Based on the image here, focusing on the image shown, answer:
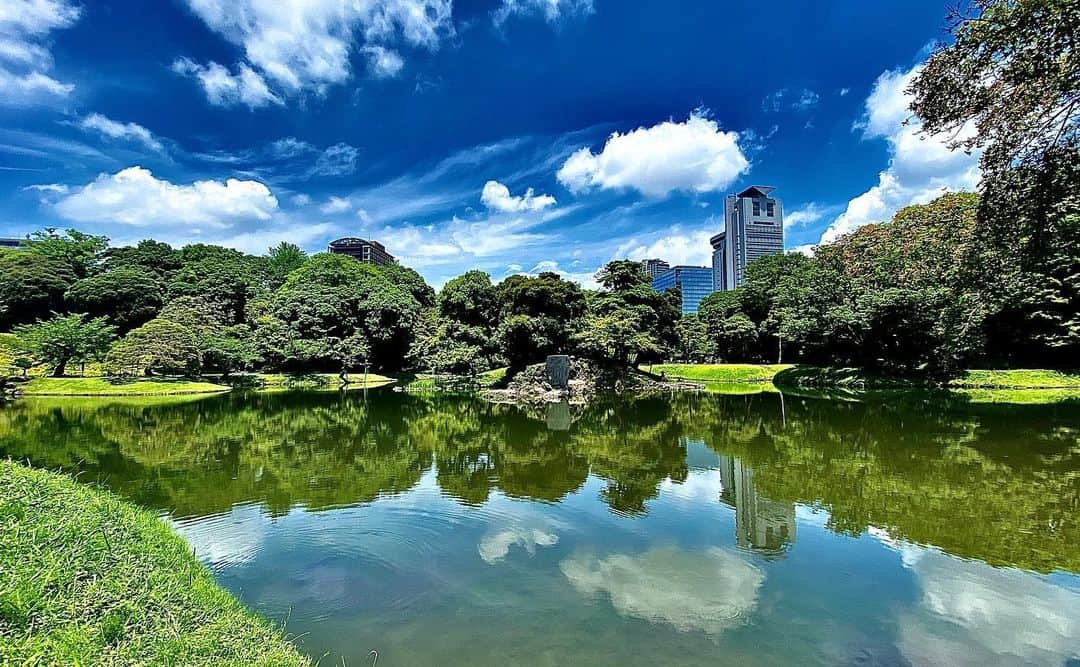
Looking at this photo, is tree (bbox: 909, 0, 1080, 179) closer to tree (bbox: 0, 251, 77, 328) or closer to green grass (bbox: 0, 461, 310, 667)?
green grass (bbox: 0, 461, 310, 667)

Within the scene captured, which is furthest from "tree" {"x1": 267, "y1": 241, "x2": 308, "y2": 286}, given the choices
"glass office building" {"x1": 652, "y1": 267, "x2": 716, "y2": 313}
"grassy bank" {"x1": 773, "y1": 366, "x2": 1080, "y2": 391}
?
"glass office building" {"x1": 652, "y1": 267, "x2": 716, "y2": 313}

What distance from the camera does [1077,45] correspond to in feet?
18.8

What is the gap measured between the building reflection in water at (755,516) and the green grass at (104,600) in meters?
5.50

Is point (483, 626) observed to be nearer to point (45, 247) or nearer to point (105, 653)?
point (105, 653)

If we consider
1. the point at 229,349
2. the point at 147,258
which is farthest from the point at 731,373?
the point at 147,258

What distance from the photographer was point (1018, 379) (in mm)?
28391

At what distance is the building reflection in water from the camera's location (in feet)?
22.6

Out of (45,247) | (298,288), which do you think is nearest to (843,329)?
(298,288)

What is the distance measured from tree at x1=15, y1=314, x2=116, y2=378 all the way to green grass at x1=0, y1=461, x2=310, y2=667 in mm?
34576

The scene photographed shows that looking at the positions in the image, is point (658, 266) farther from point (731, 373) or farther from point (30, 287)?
point (30, 287)

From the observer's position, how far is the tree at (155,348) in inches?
1261

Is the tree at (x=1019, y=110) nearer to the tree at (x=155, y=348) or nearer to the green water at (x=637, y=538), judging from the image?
the green water at (x=637, y=538)

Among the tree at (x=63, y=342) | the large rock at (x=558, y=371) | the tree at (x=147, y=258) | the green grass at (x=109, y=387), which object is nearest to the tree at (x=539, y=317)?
the large rock at (x=558, y=371)

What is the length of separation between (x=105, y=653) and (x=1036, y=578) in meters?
8.35
